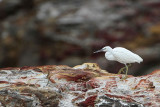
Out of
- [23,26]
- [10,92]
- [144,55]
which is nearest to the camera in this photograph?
[10,92]

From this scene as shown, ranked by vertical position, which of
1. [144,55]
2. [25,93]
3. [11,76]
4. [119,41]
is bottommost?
[25,93]

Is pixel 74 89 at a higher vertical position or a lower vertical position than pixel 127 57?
lower

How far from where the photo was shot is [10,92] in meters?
9.66

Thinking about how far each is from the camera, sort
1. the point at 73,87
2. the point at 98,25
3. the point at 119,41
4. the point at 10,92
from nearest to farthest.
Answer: the point at 10,92 → the point at 73,87 → the point at 119,41 → the point at 98,25

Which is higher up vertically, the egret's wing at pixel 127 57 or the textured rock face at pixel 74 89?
the egret's wing at pixel 127 57

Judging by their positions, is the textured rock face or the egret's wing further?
the egret's wing

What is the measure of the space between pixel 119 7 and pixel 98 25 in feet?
11.3

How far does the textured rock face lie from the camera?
9.52 meters

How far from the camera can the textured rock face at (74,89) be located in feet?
31.2

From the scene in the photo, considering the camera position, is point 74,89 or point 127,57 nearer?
point 74,89

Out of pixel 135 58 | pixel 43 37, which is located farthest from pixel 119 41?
pixel 135 58

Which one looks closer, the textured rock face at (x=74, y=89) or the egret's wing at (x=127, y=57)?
the textured rock face at (x=74, y=89)

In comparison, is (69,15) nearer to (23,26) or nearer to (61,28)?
(61,28)

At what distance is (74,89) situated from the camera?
10.4 metres
